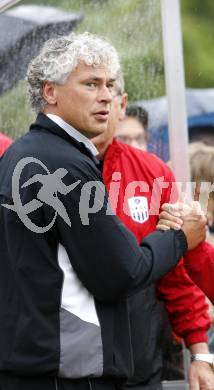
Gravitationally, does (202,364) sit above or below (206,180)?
below

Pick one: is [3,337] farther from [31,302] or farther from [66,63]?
[66,63]

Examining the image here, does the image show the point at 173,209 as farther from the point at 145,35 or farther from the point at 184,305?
the point at 145,35

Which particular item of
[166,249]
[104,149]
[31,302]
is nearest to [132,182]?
[104,149]

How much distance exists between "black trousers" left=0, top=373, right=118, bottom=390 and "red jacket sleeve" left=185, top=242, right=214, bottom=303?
2.40ft

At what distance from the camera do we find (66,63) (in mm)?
2789

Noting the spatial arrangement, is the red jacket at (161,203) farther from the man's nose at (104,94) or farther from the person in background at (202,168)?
the man's nose at (104,94)

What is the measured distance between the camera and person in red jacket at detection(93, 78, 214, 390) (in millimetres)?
3209

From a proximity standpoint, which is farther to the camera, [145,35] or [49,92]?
[145,35]

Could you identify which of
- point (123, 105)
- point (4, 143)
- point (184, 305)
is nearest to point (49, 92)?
point (123, 105)

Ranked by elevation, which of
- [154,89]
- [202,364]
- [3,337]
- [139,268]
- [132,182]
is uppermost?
[154,89]

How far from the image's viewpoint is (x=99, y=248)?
2523 mm

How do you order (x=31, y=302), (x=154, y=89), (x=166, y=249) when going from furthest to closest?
(x=154, y=89) → (x=166, y=249) → (x=31, y=302)

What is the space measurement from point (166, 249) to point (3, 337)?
1.75 ft

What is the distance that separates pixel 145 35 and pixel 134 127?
36 cm
